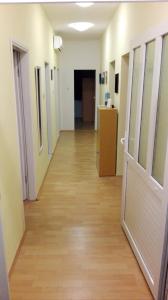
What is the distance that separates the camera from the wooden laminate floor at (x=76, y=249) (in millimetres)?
2080

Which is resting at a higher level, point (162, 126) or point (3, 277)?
point (162, 126)

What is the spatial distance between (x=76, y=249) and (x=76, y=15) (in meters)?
4.43

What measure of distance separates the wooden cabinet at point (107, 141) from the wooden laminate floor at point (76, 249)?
0.27m

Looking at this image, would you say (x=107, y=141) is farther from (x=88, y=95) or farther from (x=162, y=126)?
(x=88, y=95)

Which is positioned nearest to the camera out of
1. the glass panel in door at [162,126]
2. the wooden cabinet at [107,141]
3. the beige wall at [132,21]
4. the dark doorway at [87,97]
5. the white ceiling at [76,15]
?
the glass panel in door at [162,126]

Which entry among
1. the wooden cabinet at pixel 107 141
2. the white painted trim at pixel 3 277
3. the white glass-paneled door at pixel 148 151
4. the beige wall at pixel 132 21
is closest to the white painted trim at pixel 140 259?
the white glass-paneled door at pixel 148 151

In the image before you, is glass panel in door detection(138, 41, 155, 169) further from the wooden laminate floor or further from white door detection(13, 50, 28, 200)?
white door detection(13, 50, 28, 200)

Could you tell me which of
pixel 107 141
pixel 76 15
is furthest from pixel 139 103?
pixel 76 15

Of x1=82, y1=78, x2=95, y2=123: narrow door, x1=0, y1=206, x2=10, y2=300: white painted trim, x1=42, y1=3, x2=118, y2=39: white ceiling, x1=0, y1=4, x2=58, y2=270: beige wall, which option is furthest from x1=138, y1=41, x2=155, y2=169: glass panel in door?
x1=82, y1=78, x2=95, y2=123: narrow door

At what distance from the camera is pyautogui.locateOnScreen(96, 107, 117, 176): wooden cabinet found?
167 inches

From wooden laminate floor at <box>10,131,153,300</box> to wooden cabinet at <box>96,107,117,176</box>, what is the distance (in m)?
0.27

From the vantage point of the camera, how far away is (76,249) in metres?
2.57

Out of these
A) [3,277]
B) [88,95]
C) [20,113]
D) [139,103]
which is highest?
[88,95]

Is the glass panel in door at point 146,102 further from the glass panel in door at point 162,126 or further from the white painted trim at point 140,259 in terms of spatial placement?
the white painted trim at point 140,259
